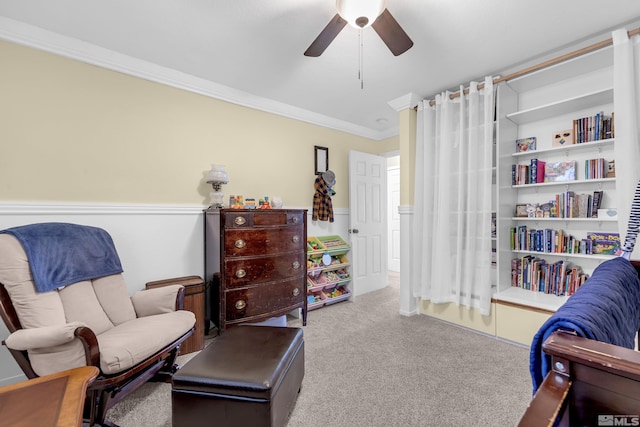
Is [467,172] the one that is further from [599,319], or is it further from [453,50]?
[599,319]

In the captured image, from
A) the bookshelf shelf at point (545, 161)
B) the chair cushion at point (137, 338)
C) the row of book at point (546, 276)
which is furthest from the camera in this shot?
the row of book at point (546, 276)

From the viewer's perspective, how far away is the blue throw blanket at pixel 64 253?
1.52 meters

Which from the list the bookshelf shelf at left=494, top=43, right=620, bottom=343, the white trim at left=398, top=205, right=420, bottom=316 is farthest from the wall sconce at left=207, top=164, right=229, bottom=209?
the bookshelf shelf at left=494, top=43, right=620, bottom=343

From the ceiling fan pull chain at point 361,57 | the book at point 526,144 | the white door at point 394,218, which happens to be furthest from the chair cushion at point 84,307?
the white door at point 394,218

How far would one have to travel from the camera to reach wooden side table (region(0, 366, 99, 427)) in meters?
0.68

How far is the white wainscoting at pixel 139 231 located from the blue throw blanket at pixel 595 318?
262 centimetres

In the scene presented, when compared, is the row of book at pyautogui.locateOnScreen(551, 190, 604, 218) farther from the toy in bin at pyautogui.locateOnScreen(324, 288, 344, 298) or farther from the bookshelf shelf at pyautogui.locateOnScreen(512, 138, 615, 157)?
the toy in bin at pyautogui.locateOnScreen(324, 288, 344, 298)

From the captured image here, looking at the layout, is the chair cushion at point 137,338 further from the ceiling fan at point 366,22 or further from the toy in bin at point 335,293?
the ceiling fan at point 366,22

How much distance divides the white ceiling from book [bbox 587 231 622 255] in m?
1.53

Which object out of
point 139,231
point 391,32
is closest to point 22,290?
point 139,231

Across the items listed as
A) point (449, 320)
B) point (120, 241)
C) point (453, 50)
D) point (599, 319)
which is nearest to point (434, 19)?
point (453, 50)

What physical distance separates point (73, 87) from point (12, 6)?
50 centimetres

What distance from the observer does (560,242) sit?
7.94ft

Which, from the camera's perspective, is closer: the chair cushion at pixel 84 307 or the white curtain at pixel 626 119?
the chair cushion at pixel 84 307
